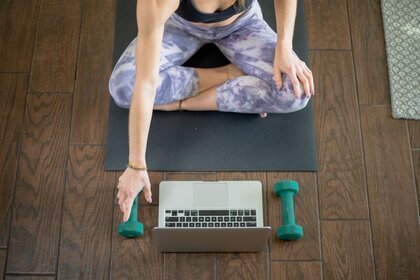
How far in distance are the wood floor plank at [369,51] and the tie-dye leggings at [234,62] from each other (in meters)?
0.32

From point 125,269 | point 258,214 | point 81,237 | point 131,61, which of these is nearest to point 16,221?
point 81,237

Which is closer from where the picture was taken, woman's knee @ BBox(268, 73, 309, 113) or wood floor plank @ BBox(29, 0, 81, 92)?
woman's knee @ BBox(268, 73, 309, 113)

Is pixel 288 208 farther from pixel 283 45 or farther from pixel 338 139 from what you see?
pixel 283 45

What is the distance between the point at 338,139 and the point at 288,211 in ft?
1.06

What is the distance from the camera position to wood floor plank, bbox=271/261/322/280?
156cm

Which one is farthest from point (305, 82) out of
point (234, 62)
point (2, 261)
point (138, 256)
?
point (2, 261)

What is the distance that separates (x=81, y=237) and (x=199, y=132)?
0.48 metres

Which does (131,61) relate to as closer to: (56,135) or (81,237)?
(56,135)

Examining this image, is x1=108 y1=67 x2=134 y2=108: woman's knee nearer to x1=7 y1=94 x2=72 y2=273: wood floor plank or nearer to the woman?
the woman

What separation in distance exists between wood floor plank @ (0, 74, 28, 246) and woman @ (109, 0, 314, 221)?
357 mm

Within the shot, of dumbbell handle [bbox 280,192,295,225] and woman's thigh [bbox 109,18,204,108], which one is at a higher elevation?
woman's thigh [bbox 109,18,204,108]

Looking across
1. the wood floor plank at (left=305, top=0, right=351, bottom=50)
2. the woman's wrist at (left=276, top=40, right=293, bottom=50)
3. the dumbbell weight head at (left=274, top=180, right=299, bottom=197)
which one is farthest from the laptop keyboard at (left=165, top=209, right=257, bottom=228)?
the wood floor plank at (left=305, top=0, right=351, bottom=50)

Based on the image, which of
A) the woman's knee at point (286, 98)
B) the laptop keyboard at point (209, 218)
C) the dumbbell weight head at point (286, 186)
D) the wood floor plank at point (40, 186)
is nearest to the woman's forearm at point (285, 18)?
the woman's knee at point (286, 98)

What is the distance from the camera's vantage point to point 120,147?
5.55 feet
